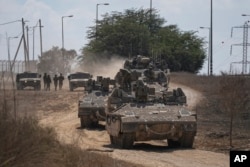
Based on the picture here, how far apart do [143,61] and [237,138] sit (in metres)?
8.81

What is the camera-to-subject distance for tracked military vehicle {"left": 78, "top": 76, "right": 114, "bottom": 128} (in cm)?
2500

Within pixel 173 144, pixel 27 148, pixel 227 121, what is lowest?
pixel 173 144

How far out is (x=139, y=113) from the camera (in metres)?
17.9

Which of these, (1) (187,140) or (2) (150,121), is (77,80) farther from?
(2) (150,121)

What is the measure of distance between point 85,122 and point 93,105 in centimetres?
94

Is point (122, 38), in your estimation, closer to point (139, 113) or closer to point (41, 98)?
point (41, 98)

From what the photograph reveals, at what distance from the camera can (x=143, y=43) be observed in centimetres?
6781

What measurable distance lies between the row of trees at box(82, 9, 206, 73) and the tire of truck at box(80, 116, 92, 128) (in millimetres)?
38979

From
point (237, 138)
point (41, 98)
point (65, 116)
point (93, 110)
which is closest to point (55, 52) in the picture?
point (41, 98)

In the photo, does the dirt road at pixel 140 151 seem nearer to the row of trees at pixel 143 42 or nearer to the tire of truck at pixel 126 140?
the tire of truck at pixel 126 140

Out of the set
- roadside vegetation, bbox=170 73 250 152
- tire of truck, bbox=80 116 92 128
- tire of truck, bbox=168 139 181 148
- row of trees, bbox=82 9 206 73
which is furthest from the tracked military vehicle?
row of trees, bbox=82 9 206 73

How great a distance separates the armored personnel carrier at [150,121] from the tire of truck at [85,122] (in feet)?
19.8

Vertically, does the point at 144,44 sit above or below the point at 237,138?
above

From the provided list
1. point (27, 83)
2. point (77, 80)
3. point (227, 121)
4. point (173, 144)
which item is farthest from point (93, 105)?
point (27, 83)
